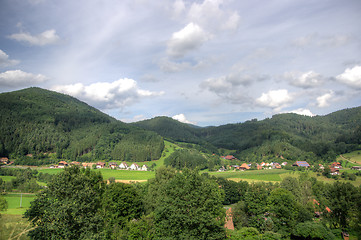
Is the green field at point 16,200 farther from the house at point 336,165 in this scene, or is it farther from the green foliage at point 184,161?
the house at point 336,165

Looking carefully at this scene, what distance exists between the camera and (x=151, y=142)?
570 ft

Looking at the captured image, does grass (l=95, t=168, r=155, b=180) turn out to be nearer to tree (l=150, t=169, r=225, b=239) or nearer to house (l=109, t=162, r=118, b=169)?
house (l=109, t=162, r=118, b=169)

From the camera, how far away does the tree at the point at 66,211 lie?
16438mm

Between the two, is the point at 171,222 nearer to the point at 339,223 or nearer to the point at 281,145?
the point at 339,223

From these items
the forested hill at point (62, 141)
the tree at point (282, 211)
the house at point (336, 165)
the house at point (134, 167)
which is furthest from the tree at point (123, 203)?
the house at point (336, 165)

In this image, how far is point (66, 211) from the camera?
17.0m

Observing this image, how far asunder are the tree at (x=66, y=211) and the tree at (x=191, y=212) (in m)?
6.90

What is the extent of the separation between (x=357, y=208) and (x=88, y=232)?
150 ft

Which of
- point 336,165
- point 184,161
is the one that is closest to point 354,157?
point 336,165

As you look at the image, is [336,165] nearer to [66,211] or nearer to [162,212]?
[162,212]

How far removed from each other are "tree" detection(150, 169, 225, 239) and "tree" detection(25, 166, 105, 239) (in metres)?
6.90

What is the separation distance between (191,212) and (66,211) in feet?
38.3

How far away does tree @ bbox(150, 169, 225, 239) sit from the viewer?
19578mm

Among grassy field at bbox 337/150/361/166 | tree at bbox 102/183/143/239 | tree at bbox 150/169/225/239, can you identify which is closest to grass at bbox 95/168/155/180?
tree at bbox 102/183/143/239
